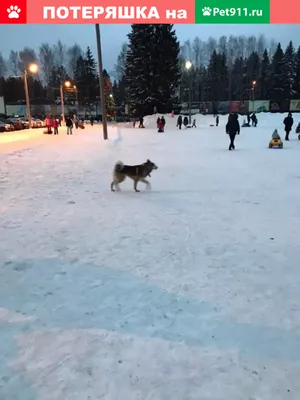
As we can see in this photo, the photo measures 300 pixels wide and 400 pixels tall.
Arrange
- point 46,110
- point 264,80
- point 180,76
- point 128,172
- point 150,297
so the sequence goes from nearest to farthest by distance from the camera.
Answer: point 150,297 < point 128,172 < point 180,76 < point 264,80 < point 46,110

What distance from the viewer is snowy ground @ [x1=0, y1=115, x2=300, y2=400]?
9.08ft

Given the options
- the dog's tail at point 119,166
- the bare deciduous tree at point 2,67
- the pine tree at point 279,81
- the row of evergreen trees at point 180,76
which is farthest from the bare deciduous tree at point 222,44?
the dog's tail at point 119,166

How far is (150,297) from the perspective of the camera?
3902 mm

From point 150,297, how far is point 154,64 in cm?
4735

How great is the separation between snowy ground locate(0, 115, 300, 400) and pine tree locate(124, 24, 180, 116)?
41.7m

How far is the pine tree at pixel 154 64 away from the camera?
47.4 meters

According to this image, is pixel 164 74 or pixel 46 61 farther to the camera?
pixel 46 61

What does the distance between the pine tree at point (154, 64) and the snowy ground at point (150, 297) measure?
4174cm

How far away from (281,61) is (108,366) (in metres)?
79.5

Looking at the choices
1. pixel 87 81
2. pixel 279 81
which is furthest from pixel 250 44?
pixel 87 81

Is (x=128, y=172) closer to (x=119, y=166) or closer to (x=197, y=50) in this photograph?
(x=119, y=166)

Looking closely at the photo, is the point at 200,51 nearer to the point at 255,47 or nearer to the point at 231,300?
the point at 255,47

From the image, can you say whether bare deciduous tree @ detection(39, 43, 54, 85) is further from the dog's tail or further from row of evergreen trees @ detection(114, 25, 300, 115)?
the dog's tail

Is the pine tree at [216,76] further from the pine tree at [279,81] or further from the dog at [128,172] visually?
the dog at [128,172]
